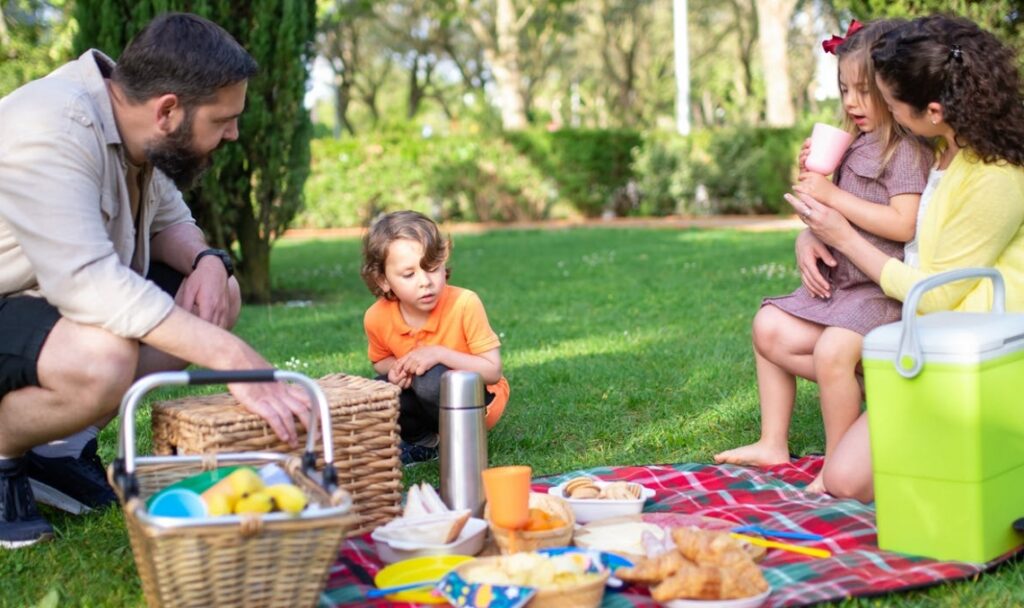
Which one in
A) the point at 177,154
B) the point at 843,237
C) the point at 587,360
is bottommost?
the point at 587,360

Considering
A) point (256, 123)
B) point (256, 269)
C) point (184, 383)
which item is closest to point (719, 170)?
point (256, 269)

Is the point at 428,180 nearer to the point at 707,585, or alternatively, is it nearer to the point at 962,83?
the point at 962,83

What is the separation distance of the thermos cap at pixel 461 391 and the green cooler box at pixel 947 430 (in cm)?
105

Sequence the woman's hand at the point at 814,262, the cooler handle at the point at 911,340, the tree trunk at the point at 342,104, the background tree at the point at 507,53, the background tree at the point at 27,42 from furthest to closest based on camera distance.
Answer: the tree trunk at the point at 342,104 → the background tree at the point at 507,53 → the background tree at the point at 27,42 → the woman's hand at the point at 814,262 → the cooler handle at the point at 911,340

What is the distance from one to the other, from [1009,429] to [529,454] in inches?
67.2

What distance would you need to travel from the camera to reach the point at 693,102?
47.6 meters

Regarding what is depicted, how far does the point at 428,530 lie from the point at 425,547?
41 millimetres

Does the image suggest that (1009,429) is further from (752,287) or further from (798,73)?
(798,73)

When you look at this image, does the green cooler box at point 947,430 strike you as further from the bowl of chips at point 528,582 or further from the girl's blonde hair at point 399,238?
the girl's blonde hair at point 399,238

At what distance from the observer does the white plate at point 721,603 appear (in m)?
2.35

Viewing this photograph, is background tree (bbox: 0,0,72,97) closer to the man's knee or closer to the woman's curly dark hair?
the man's knee

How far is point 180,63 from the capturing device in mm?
2982

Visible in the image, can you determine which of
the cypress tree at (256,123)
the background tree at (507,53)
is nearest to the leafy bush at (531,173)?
the background tree at (507,53)

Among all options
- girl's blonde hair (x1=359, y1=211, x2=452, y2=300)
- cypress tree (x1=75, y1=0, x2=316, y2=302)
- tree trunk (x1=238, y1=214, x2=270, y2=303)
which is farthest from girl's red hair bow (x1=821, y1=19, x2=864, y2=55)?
tree trunk (x1=238, y1=214, x2=270, y2=303)
